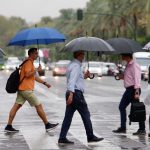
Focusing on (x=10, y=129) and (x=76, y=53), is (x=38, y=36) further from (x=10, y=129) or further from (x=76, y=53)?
(x=76, y=53)

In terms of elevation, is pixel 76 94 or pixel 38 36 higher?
pixel 38 36

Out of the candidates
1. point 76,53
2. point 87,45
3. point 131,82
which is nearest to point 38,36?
point 87,45

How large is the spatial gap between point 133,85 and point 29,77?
212 centimetres

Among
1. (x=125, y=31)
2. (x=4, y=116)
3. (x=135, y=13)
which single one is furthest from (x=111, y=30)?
(x=4, y=116)

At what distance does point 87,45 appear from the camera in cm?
1342

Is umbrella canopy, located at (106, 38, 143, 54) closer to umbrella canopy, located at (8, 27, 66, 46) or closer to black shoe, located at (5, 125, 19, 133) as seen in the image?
umbrella canopy, located at (8, 27, 66, 46)

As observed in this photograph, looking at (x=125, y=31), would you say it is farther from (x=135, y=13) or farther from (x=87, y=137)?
(x=87, y=137)

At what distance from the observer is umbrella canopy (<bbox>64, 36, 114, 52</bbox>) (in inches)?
520

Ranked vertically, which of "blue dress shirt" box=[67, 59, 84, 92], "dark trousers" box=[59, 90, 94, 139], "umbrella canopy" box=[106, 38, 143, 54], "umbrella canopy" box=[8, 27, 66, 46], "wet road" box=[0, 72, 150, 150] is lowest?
"wet road" box=[0, 72, 150, 150]

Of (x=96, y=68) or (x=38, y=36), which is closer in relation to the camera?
(x=38, y=36)

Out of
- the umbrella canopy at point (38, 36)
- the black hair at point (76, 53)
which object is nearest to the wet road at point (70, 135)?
the black hair at point (76, 53)

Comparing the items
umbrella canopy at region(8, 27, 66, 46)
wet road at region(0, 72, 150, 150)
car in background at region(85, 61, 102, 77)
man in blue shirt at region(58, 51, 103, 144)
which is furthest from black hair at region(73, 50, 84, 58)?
car in background at region(85, 61, 102, 77)

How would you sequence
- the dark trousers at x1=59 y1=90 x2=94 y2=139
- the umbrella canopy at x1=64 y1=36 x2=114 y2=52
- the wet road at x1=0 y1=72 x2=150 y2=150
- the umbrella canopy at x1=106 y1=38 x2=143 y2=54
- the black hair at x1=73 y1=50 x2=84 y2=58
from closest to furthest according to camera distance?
the wet road at x1=0 y1=72 x2=150 y2=150
the dark trousers at x1=59 y1=90 x2=94 y2=139
the black hair at x1=73 y1=50 x2=84 y2=58
the umbrella canopy at x1=64 y1=36 x2=114 y2=52
the umbrella canopy at x1=106 y1=38 x2=143 y2=54

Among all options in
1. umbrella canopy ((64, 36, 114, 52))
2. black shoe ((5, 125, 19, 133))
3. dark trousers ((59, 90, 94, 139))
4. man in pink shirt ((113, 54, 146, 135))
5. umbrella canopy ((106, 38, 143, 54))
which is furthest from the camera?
black shoe ((5, 125, 19, 133))
